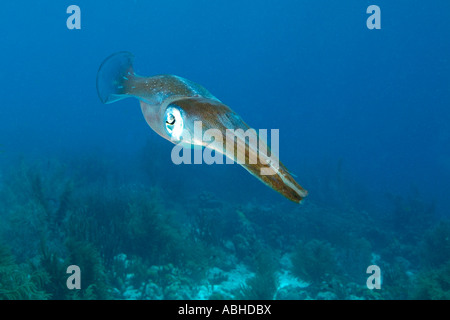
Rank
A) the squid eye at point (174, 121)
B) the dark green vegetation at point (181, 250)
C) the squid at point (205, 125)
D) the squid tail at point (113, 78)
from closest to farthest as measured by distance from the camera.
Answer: the squid at point (205, 125)
the squid eye at point (174, 121)
the squid tail at point (113, 78)
the dark green vegetation at point (181, 250)

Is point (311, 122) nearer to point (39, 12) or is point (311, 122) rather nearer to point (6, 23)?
point (39, 12)

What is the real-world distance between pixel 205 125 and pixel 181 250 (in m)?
7.17

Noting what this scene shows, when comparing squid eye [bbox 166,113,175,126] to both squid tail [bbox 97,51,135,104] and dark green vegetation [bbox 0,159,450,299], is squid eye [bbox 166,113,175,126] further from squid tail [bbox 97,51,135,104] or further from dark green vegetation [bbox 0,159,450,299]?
dark green vegetation [bbox 0,159,450,299]

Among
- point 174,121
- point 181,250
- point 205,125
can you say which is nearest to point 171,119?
point 174,121

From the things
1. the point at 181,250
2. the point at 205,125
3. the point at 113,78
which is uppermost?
the point at 113,78

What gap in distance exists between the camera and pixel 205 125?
3.18 ft

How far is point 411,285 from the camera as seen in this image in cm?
805

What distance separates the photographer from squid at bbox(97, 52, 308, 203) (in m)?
0.84

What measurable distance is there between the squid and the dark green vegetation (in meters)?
4.82

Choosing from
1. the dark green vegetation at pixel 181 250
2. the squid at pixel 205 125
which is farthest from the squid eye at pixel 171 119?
the dark green vegetation at pixel 181 250

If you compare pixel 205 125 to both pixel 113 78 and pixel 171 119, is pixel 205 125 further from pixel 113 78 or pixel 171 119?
pixel 113 78

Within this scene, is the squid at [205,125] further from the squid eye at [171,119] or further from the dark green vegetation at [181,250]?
the dark green vegetation at [181,250]

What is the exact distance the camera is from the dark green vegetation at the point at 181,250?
590cm

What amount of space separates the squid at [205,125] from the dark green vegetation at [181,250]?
15.8 feet
